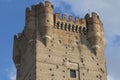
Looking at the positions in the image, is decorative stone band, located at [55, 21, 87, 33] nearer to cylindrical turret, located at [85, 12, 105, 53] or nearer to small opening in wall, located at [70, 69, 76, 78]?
cylindrical turret, located at [85, 12, 105, 53]

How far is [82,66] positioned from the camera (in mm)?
30625

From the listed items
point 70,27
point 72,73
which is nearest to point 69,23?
point 70,27

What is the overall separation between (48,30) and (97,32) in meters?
4.44

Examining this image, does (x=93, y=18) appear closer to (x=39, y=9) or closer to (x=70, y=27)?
(x=70, y=27)

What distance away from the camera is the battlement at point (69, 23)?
32219mm

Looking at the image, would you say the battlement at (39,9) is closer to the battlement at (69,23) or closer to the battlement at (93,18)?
the battlement at (69,23)

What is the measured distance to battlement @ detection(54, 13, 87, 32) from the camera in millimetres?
32219

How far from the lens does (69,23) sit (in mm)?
32656

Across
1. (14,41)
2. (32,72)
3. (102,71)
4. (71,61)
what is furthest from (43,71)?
(14,41)

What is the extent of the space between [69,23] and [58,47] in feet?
9.42

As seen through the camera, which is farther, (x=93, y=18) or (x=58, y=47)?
(x=93, y=18)

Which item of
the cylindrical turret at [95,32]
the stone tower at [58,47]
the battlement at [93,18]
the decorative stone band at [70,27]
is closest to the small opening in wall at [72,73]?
the stone tower at [58,47]

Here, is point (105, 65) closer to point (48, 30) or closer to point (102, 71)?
point (102, 71)

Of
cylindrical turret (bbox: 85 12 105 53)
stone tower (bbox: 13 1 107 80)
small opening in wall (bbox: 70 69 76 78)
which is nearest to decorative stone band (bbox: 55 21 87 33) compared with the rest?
stone tower (bbox: 13 1 107 80)
